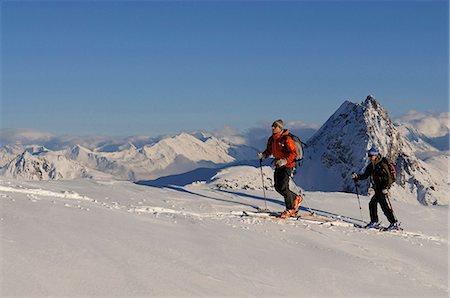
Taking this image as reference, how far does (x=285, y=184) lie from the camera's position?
13008mm

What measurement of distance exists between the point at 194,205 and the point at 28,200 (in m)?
4.35

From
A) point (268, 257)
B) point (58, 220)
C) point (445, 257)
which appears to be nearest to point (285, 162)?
point (445, 257)

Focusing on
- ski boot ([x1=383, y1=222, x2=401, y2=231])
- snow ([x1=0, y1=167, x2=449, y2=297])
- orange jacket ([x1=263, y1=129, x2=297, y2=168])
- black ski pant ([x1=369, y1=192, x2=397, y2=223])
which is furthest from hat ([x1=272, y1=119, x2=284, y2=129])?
ski boot ([x1=383, y1=222, x2=401, y2=231])

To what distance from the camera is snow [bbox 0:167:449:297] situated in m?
5.81

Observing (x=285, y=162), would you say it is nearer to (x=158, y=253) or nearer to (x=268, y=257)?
(x=268, y=257)

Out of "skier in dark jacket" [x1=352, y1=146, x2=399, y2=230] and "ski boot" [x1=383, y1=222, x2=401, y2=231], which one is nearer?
"ski boot" [x1=383, y1=222, x2=401, y2=231]

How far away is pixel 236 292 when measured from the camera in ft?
19.4

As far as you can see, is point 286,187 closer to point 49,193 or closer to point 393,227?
point 393,227

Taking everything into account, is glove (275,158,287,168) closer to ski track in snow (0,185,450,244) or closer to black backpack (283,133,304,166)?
black backpack (283,133,304,166)

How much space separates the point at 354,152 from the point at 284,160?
57618 mm

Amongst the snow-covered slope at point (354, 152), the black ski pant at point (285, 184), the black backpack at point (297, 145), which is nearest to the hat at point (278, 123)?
the black backpack at point (297, 145)

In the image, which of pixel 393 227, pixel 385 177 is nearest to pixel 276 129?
pixel 385 177

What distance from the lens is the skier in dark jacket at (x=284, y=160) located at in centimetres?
1284

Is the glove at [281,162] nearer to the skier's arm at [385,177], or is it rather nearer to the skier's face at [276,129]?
the skier's face at [276,129]
